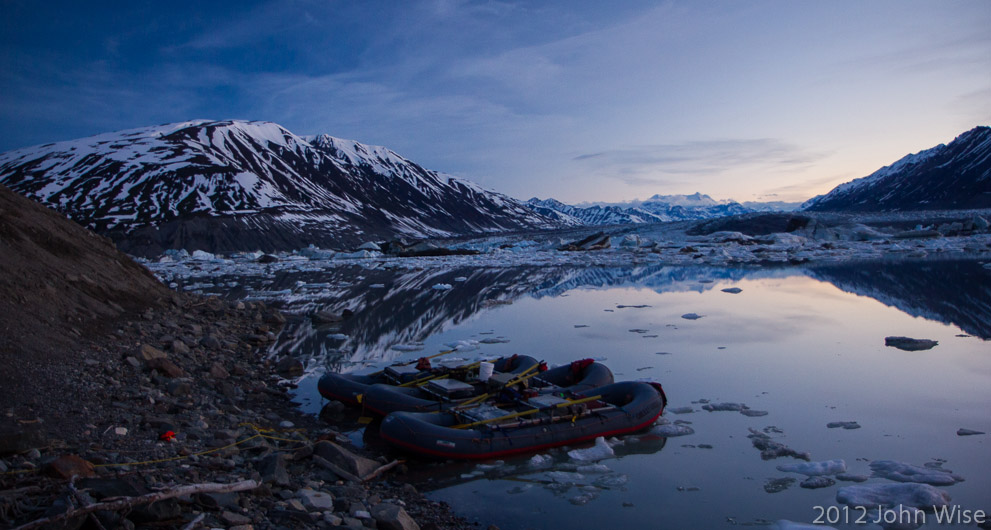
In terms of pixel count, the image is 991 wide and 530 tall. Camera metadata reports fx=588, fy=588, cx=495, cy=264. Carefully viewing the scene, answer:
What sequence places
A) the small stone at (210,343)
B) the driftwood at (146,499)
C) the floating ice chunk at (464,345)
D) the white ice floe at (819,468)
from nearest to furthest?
the driftwood at (146,499), the white ice floe at (819,468), the small stone at (210,343), the floating ice chunk at (464,345)

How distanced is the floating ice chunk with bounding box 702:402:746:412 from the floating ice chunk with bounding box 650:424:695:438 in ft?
2.85

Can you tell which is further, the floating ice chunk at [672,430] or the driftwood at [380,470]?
the floating ice chunk at [672,430]

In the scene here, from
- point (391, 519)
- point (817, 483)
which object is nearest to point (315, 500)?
point (391, 519)

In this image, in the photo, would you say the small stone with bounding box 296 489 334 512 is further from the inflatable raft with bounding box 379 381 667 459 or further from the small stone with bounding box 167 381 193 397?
the small stone with bounding box 167 381 193 397

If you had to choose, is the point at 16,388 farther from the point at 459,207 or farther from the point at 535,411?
the point at 459,207

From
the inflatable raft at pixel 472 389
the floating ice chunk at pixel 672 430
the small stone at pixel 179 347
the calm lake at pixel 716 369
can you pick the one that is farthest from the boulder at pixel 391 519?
the small stone at pixel 179 347

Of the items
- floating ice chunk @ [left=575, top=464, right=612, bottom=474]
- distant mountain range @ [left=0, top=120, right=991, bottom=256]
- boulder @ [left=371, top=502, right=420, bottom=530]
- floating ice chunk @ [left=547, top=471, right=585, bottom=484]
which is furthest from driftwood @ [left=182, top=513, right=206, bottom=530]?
distant mountain range @ [left=0, top=120, right=991, bottom=256]

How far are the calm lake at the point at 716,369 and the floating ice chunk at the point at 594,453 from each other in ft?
0.37

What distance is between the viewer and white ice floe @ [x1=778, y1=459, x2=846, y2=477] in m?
6.12

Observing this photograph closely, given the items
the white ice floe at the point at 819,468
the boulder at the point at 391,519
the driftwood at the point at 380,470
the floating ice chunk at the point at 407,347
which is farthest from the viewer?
the floating ice chunk at the point at 407,347

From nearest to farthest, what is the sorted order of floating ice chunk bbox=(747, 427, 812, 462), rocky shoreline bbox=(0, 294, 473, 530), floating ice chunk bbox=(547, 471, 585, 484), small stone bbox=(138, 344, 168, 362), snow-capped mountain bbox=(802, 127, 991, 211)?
1. rocky shoreline bbox=(0, 294, 473, 530)
2. floating ice chunk bbox=(547, 471, 585, 484)
3. floating ice chunk bbox=(747, 427, 812, 462)
4. small stone bbox=(138, 344, 168, 362)
5. snow-capped mountain bbox=(802, 127, 991, 211)

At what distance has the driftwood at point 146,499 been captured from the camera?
3541mm

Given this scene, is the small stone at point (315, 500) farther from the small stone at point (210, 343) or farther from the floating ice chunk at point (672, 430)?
the small stone at point (210, 343)

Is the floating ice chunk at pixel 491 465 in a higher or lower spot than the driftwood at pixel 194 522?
lower
